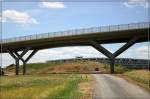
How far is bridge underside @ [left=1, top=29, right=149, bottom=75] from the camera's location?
76.8m

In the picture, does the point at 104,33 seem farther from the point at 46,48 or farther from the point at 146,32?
the point at 46,48

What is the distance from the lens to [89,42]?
3334 inches

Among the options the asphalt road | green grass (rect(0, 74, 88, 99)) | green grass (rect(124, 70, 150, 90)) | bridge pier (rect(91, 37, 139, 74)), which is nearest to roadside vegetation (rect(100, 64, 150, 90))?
green grass (rect(124, 70, 150, 90))

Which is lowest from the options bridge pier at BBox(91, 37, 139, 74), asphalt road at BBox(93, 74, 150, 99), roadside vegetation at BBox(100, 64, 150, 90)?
roadside vegetation at BBox(100, 64, 150, 90)

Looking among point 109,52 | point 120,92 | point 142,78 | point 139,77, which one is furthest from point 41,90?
point 109,52

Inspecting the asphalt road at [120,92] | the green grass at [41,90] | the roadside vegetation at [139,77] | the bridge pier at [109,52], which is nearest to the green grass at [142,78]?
the roadside vegetation at [139,77]

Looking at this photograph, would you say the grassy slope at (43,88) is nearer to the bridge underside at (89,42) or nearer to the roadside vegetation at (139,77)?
the roadside vegetation at (139,77)

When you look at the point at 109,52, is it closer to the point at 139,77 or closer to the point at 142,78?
the point at 139,77

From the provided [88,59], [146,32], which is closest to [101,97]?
[146,32]

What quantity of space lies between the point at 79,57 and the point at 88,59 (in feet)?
21.6

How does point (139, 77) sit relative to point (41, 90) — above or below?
below

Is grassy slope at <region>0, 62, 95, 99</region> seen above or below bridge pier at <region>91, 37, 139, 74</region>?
below

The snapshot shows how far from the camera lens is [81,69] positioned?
340 ft

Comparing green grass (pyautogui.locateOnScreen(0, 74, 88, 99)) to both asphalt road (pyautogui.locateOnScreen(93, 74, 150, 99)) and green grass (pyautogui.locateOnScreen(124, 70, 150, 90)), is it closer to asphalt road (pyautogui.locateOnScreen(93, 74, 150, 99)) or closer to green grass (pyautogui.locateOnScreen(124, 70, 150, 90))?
asphalt road (pyautogui.locateOnScreen(93, 74, 150, 99))
